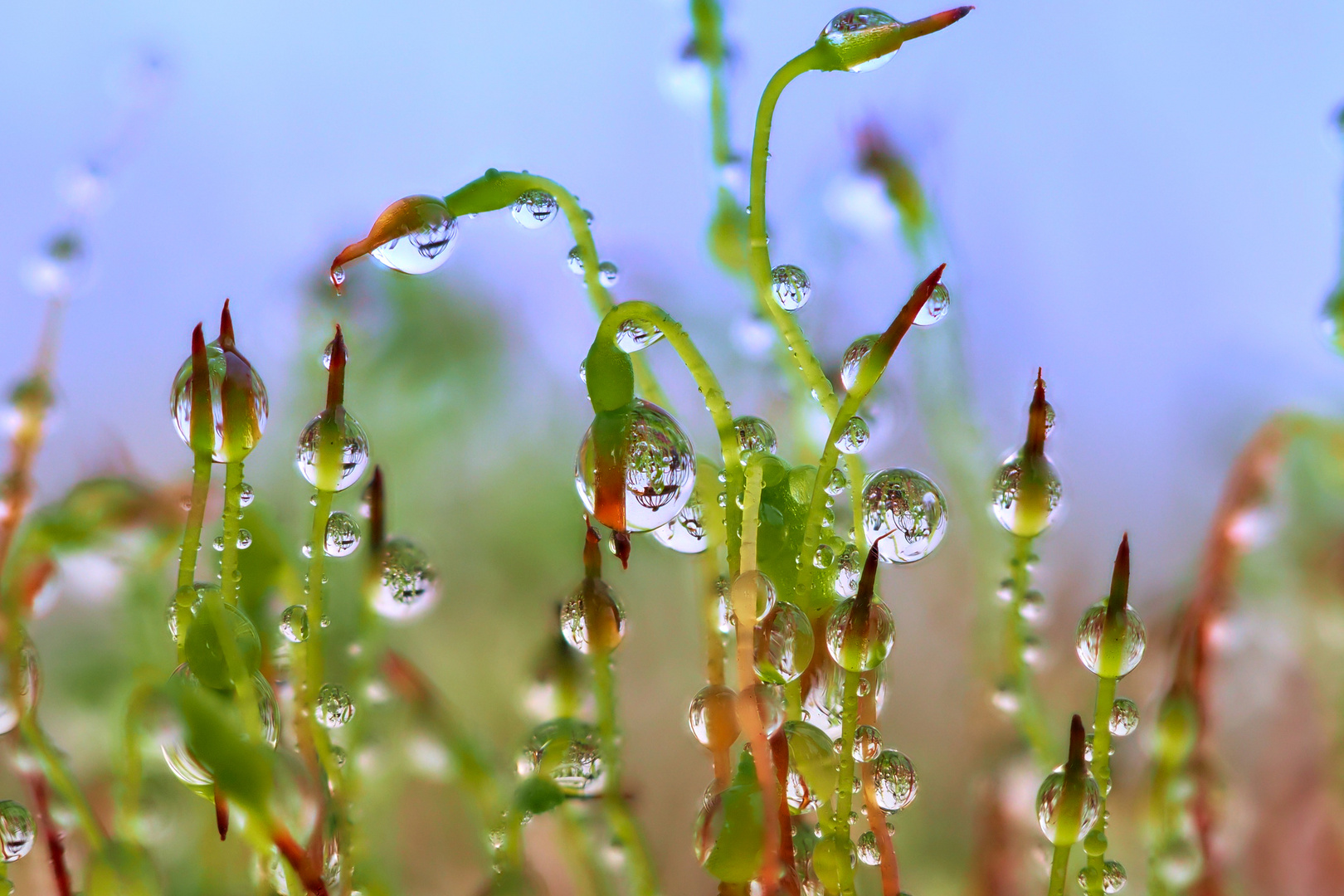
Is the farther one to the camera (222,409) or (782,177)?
(782,177)

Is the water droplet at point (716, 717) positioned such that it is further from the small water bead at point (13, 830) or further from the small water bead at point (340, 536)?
the small water bead at point (13, 830)

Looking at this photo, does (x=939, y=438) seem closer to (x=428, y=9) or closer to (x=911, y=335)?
(x=911, y=335)

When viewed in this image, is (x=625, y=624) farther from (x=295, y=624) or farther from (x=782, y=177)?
(x=782, y=177)

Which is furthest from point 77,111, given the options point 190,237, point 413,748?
point 413,748

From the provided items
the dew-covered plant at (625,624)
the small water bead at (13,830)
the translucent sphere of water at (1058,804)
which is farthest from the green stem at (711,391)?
the small water bead at (13,830)

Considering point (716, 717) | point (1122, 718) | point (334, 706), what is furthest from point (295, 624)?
point (1122, 718)
